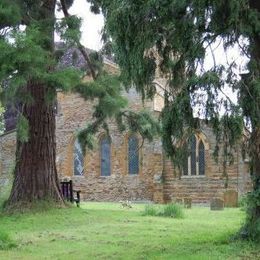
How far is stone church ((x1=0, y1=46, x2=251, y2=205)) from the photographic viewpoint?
3012 cm

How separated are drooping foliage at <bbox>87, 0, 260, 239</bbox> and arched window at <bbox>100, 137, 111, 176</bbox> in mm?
24028

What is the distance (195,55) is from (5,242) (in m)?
4.79

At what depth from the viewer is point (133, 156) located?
109 feet

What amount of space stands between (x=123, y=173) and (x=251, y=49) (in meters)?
24.1

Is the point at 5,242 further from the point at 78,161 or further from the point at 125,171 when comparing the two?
the point at 78,161

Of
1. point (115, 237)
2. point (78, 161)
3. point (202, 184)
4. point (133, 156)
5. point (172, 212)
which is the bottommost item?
point (115, 237)

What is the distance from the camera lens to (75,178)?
3472 centimetres

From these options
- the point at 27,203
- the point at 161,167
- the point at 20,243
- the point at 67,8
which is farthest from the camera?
the point at 161,167

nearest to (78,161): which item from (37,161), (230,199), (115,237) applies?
(230,199)

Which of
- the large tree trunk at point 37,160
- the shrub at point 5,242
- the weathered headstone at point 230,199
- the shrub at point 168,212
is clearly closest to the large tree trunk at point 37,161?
the large tree trunk at point 37,160

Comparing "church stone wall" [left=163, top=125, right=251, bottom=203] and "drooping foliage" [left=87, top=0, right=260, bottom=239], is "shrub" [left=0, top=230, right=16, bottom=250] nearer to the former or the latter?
"drooping foliage" [left=87, top=0, right=260, bottom=239]

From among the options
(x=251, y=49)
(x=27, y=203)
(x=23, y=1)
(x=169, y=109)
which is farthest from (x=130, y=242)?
(x=23, y=1)

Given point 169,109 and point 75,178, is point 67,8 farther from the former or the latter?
point 75,178

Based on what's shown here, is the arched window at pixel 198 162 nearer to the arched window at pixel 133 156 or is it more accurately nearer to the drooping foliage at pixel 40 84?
the arched window at pixel 133 156
